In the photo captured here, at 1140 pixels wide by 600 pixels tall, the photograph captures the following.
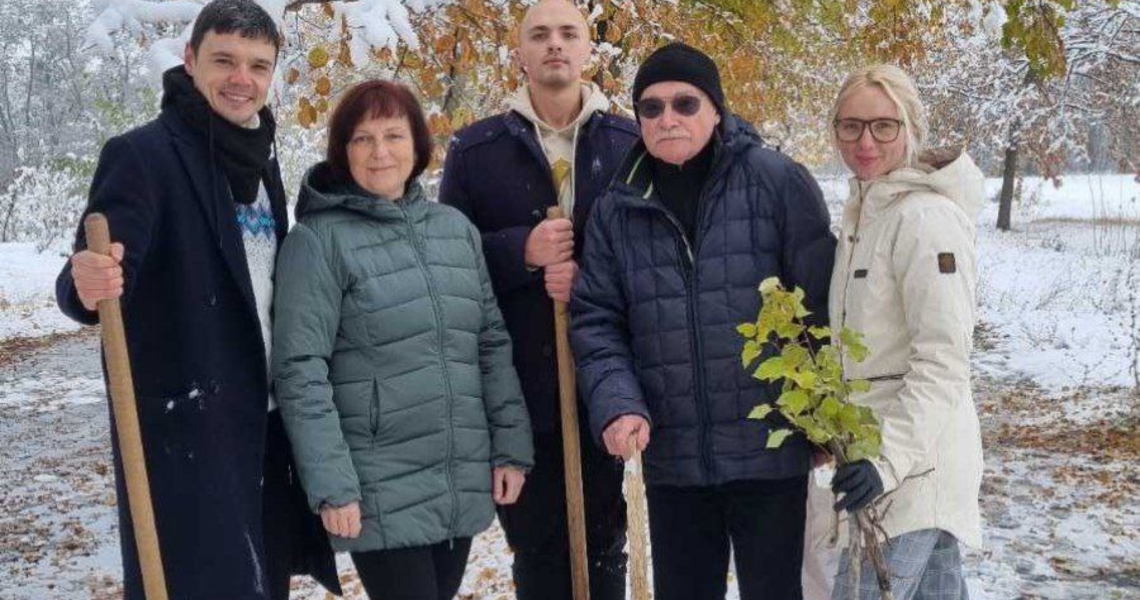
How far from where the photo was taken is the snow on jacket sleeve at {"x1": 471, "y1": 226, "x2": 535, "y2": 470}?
112 inches

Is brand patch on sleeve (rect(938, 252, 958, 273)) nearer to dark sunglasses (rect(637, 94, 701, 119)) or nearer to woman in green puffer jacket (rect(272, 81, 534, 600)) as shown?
dark sunglasses (rect(637, 94, 701, 119))

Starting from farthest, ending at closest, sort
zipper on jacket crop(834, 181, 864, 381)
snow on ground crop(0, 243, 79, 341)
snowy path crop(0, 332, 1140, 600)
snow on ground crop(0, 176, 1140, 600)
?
snow on ground crop(0, 243, 79, 341)
snow on ground crop(0, 176, 1140, 600)
snowy path crop(0, 332, 1140, 600)
zipper on jacket crop(834, 181, 864, 381)

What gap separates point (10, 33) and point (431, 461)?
1651 inches

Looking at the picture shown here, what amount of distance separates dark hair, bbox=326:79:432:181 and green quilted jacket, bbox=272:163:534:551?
0.07 m

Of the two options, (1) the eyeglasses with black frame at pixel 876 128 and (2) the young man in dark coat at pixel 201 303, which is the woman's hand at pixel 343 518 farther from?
(1) the eyeglasses with black frame at pixel 876 128

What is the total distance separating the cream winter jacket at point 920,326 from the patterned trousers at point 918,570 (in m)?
0.05

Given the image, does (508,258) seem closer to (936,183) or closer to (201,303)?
(201,303)

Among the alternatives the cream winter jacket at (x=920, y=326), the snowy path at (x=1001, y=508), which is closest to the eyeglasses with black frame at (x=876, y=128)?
the cream winter jacket at (x=920, y=326)

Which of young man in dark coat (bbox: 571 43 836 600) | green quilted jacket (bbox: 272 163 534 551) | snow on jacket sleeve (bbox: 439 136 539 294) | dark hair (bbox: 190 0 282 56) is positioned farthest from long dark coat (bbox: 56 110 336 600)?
young man in dark coat (bbox: 571 43 836 600)

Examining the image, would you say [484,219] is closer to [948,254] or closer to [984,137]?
[948,254]

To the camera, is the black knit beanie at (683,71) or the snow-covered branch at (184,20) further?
the snow-covered branch at (184,20)

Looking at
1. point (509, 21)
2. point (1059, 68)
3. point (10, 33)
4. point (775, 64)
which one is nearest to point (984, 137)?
point (775, 64)

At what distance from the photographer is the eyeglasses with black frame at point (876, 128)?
8.38 ft

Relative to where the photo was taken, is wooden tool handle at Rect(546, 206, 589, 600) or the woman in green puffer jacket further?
wooden tool handle at Rect(546, 206, 589, 600)
